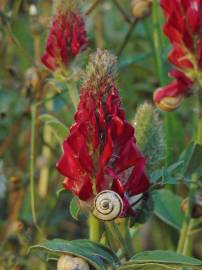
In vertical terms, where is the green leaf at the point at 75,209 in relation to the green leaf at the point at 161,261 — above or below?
above

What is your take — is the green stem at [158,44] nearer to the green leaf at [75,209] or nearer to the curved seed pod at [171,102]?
the curved seed pod at [171,102]

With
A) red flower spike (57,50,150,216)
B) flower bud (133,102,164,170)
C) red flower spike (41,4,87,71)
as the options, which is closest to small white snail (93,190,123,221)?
red flower spike (57,50,150,216)

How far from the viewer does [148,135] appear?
1242 millimetres

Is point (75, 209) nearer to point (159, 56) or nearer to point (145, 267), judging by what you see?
point (145, 267)

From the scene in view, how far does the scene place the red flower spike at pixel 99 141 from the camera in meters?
1.00

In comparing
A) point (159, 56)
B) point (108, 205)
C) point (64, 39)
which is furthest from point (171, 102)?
point (159, 56)

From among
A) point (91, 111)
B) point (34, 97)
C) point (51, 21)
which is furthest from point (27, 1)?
point (91, 111)

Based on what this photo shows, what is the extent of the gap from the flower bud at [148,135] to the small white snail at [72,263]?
311 millimetres

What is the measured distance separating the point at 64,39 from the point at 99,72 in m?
0.31

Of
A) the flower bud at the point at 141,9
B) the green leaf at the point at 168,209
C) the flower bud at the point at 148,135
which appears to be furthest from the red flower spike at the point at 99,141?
the flower bud at the point at 141,9

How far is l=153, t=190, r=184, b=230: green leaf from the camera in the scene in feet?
5.05

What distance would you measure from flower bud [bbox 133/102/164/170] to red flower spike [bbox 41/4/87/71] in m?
0.16

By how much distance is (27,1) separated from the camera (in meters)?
1.88

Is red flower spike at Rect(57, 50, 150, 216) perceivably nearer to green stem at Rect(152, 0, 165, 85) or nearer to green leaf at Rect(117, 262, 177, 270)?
green leaf at Rect(117, 262, 177, 270)
